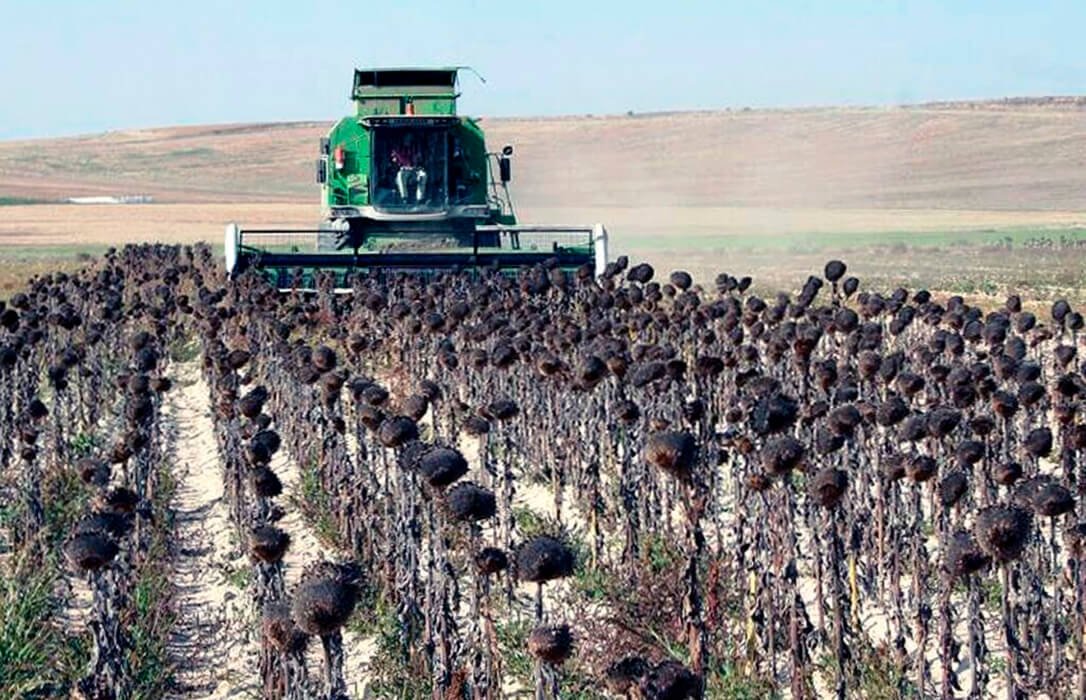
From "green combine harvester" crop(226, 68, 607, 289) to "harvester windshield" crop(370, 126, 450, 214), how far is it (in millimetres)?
16

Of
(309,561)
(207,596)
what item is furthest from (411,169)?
(207,596)

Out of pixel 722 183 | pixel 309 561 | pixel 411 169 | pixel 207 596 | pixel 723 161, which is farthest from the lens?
pixel 723 161

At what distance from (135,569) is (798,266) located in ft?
116

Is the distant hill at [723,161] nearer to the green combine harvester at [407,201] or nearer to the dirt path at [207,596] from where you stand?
the green combine harvester at [407,201]

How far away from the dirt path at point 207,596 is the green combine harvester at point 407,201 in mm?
7547

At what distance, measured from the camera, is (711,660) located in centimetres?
848

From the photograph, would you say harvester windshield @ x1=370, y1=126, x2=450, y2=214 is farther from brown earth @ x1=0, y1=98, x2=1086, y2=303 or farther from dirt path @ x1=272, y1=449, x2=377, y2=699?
brown earth @ x1=0, y1=98, x2=1086, y2=303

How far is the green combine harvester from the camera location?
24.1 metres

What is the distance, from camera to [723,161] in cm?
12675

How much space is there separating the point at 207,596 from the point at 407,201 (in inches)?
593

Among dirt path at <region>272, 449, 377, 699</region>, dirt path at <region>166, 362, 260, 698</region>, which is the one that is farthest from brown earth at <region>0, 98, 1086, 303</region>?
dirt path at <region>166, 362, 260, 698</region>

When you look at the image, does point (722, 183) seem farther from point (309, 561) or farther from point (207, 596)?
point (207, 596)

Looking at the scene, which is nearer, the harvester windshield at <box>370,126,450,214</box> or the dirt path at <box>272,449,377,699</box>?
the dirt path at <box>272,449,377,699</box>

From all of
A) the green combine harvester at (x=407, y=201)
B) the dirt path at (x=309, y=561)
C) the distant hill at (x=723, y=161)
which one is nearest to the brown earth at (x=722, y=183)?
the distant hill at (x=723, y=161)
